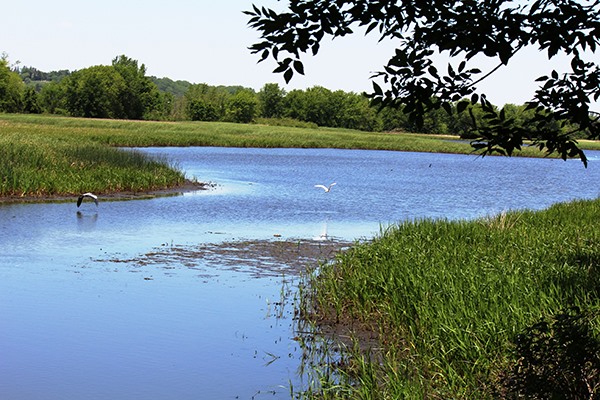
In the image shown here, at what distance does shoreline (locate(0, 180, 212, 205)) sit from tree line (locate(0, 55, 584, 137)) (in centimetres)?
9793

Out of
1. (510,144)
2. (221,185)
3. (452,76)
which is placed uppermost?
(452,76)

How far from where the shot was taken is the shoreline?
26938mm

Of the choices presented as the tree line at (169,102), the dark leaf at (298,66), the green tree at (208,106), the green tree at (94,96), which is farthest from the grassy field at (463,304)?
the green tree at (208,106)

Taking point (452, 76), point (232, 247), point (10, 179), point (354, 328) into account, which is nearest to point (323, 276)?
point (354, 328)

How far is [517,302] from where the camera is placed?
30.7ft

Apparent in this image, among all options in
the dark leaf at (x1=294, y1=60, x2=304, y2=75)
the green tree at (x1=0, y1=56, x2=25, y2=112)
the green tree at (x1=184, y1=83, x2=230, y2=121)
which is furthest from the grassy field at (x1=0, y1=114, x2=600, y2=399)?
the green tree at (x1=184, y1=83, x2=230, y2=121)

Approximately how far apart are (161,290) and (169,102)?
189344 mm

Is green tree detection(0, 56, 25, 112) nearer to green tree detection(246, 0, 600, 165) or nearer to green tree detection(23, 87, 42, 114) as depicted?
green tree detection(23, 87, 42, 114)

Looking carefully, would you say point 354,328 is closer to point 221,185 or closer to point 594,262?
point 594,262

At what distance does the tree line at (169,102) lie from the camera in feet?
483

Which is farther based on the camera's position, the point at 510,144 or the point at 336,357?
the point at 336,357

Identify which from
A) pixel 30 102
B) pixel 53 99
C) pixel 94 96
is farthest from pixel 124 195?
pixel 53 99

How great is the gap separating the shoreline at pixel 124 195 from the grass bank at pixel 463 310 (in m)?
15.0

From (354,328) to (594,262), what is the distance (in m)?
3.63
